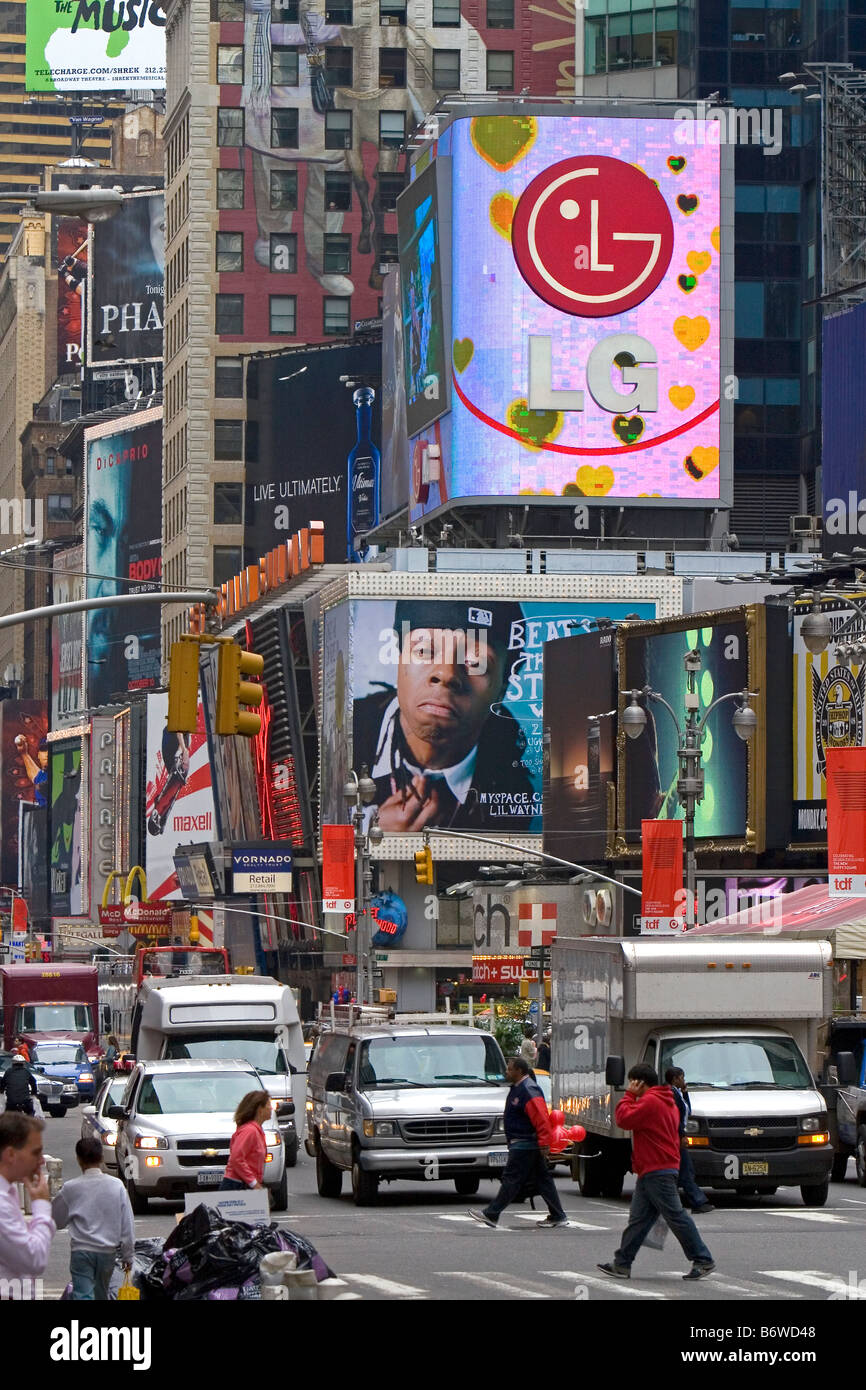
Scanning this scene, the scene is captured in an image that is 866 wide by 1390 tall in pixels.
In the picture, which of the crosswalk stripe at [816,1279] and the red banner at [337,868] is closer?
the crosswalk stripe at [816,1279]

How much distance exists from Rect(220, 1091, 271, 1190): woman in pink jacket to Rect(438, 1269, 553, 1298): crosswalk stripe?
5.61ft

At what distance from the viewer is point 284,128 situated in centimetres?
14312

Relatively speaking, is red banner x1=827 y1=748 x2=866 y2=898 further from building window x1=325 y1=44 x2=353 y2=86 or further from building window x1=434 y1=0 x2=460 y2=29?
building window x1=434 y1=0 x2=460 y2=29

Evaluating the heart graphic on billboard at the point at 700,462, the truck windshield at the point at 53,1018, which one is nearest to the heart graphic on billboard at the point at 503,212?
the heart graphic on billboard at the point at 700,462

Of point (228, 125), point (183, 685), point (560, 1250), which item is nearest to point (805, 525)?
point (228, 125)

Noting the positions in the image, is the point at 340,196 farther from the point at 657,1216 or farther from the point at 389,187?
the point at 657,1216

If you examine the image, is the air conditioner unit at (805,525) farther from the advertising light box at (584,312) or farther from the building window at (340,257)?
the building window at (340,257)

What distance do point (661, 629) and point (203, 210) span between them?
220ft

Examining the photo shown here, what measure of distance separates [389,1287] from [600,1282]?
1608 mm

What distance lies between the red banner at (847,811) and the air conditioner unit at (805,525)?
64826 mm

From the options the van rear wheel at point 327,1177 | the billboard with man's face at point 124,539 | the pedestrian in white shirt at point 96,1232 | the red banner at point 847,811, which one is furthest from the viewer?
the billboard with man's face at point 124,539

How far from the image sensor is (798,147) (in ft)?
392

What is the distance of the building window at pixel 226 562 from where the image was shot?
479 ft

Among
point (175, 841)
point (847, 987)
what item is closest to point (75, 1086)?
point (847, 987)
